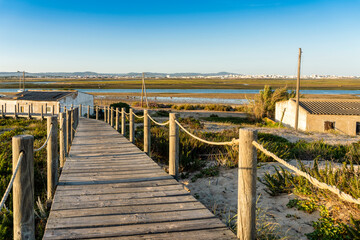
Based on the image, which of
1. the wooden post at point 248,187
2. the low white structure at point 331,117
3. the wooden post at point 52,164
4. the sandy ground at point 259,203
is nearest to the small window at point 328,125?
the low white structure at point 331,117

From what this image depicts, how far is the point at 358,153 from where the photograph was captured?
8.04 meters

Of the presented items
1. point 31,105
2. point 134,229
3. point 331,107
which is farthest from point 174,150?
point 31,105

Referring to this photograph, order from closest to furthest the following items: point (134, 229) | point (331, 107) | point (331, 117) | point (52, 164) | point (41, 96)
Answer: point (134, 229) → point (52, 164) → point (331, 117) → point (331, 107) → point (41, 96)

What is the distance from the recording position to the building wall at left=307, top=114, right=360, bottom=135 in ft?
86.1

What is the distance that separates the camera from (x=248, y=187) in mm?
2932

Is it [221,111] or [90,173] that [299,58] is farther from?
[90,173]

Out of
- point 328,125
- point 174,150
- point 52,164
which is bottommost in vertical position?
point 328,125

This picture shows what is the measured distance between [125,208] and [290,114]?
29.2 m

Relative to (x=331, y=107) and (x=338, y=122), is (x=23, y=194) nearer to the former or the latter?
(x=338, y=122)

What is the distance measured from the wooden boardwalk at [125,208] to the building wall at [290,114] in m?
24.3

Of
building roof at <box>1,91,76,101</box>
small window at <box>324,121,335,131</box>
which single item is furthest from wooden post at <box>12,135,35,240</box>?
building roof at <box>1,91,76,101</box>

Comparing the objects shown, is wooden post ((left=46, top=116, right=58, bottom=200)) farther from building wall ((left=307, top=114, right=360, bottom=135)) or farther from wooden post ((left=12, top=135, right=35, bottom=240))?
building wall ((left=307, top=114, right=360, bottom=135))

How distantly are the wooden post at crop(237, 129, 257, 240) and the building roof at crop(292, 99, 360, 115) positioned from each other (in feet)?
86.5

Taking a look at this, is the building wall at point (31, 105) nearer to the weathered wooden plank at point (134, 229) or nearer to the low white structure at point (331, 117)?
the low white structure at point (331, 117)
